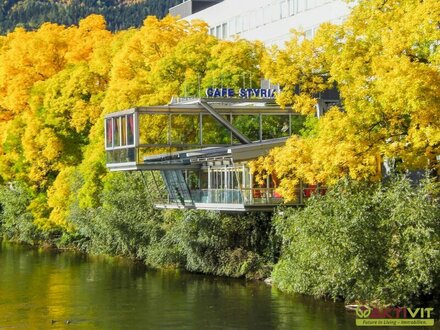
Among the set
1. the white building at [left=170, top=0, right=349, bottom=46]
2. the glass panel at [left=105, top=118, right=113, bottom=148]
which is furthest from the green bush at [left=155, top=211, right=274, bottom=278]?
the white building at [left=170, top=0, right=349, bottom=46]

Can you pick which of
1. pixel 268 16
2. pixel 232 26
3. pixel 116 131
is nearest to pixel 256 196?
pixel 116 131

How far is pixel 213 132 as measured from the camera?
63062 mm

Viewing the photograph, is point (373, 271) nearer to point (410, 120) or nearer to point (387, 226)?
point (387, 226)

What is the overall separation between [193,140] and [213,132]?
4.17ft

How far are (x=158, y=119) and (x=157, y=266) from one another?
8.87 meters

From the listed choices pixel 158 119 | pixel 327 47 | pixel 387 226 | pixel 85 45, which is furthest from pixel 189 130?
pixel 85 45

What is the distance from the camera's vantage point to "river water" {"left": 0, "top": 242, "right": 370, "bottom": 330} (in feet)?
145

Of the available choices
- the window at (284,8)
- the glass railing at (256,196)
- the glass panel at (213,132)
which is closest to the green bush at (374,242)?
the glass railing at (256,196)

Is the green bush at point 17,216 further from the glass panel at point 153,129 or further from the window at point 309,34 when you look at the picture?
the glass panel at point 153,129

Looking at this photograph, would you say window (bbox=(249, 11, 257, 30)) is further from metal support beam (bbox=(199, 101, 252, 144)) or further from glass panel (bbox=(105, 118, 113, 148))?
glass panel (bbox=(105, 118, 113, 148))

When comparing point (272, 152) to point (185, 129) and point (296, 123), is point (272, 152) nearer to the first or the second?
point (185, 129)

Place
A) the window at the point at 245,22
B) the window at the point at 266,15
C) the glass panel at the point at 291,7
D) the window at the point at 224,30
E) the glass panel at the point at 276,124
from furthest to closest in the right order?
the window at the point at 224,30 → the window at the point at 245,22 → the window at the point at 266,15 → the glass panel at the point at 291,7 → the glass panel at the point at 276,124

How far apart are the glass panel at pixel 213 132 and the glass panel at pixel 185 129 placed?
17.7 inches

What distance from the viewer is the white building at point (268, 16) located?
78.8m
